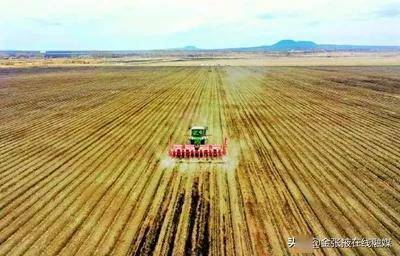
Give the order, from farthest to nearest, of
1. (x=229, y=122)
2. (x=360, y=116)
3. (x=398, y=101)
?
(x=398, y=101) < (x=360, y=116) < (x=229, y=122)

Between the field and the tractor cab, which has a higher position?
the tractor cab

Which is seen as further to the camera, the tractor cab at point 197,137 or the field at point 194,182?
the tractor cab at point 197,137

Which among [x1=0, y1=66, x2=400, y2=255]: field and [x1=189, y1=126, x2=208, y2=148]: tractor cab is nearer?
[x1=0, y1=66, x2=400, y2=255]: field

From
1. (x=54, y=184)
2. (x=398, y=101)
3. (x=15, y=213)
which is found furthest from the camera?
(x=398, y=101)

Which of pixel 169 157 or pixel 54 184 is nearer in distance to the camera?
pixel 54 184

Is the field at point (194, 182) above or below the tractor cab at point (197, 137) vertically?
below

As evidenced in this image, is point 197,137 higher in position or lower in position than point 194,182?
higher

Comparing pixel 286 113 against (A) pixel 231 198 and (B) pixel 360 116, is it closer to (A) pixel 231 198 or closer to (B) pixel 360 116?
(B) pixel 360 116

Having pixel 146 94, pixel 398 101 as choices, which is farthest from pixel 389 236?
pixel 146 94
